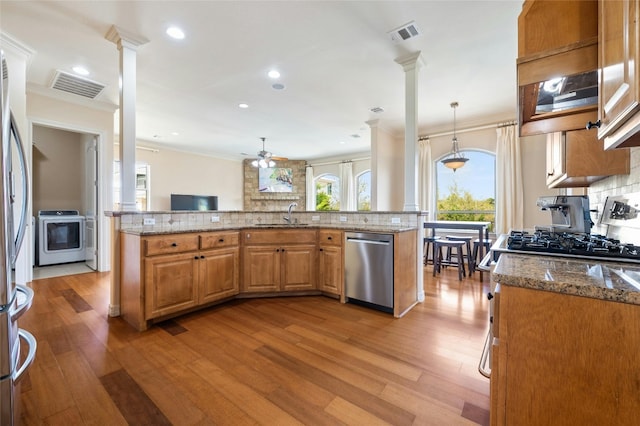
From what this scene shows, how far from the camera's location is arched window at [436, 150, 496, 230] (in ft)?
17.5

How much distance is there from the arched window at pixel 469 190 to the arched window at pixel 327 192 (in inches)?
143

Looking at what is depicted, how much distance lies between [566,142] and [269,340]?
2716 millimetres

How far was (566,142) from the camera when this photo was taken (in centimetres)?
200

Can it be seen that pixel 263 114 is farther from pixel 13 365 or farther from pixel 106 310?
pixel 13 365

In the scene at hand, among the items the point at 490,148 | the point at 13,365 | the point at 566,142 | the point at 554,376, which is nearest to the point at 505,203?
the point at 490,148

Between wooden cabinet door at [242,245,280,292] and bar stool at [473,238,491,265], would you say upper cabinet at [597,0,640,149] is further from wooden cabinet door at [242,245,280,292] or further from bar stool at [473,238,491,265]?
bar stool at [473,238,491,265]

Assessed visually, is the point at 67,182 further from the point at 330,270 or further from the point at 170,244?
the point at 330,270

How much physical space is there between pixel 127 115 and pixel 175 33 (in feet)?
3.09

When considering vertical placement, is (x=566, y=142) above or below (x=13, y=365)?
above

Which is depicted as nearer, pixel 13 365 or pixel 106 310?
pixel 13 365

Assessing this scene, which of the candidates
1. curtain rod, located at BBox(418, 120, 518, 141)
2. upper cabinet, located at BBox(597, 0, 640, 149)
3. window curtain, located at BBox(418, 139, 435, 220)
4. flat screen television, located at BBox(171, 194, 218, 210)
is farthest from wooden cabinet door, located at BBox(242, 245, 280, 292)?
flat screen television, located at BBox(171, 194, 218, 210)

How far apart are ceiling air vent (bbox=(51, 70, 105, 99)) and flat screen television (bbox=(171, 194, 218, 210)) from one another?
11.4 ft

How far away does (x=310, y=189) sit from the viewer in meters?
9.30

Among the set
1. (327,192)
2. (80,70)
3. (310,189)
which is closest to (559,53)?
(80,70)
